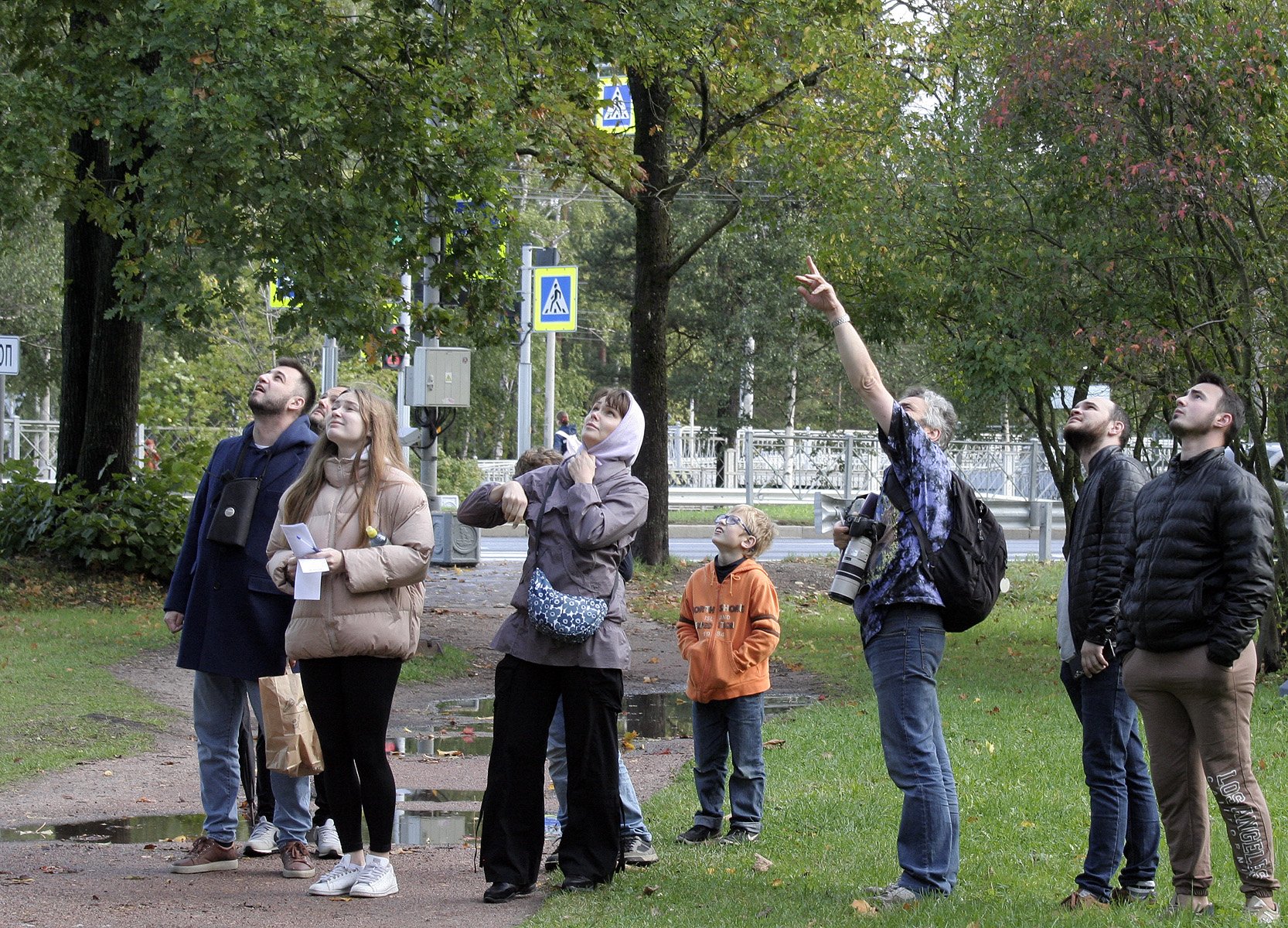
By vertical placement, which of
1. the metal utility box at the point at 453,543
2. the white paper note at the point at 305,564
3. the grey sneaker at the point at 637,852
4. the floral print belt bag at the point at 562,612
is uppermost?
the white paper note at the point at 305,564

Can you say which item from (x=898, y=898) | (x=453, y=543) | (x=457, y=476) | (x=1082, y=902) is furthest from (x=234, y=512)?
(x=457, y=476)

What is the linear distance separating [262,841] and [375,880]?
100 cm

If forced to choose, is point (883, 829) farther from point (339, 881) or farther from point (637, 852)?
point (339, 881)

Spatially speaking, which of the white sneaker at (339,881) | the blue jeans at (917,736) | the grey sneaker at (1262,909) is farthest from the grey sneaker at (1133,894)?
the white sneaker at (339,881)

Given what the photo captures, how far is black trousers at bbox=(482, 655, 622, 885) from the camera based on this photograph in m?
5.64

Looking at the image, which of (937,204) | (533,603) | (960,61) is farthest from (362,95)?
(533,603)

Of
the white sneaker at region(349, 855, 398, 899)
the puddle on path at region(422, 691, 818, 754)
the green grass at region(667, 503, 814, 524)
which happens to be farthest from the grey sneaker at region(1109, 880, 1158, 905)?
the green grass at region(667, 503, 814, 524)

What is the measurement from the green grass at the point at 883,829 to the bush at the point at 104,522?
8.06 m

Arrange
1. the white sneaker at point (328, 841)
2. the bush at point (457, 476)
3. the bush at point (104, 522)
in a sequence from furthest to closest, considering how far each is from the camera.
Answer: the bush at point (457, 476)
the bush at point (104, 522)
the white sneaker at point (328, 841)

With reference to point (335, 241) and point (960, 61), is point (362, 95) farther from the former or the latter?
point (960, 61)

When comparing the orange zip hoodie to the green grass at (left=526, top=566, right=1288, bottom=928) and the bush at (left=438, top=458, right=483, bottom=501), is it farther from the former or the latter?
the bush at (left=438, top=458, right=483, bottom=501)

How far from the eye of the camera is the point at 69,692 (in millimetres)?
10672

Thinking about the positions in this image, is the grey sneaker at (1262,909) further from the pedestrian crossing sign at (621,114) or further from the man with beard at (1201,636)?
the pedestrian crossing sign at (621,114)

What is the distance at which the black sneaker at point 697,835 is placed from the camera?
21.9 feet
